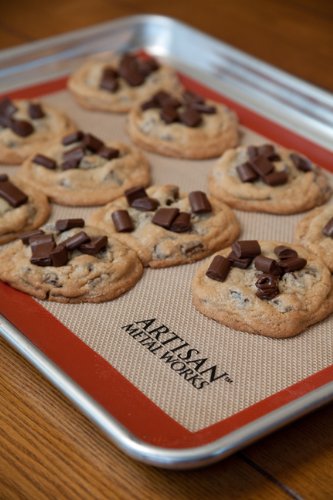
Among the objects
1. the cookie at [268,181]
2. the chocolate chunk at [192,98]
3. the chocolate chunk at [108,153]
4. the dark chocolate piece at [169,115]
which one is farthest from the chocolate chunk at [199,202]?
the chocolate chunk at [192,98]

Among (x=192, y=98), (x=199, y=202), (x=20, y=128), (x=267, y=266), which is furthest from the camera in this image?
(x=192, y=98)

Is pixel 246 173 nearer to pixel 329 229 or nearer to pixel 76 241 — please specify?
pixel 329 229

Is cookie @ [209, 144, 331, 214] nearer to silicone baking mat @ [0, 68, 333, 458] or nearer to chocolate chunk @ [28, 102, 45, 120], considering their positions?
silicone baking mat @ [0, 68, 333, 458]

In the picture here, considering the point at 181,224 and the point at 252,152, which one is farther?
the point at 252,152

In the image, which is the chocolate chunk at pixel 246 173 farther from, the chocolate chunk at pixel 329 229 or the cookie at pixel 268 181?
the chocolate chunk at pixel 329 229

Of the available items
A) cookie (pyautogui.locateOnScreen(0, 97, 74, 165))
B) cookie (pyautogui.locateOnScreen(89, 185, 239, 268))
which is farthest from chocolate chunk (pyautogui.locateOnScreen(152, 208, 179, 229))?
A: cookie (pyautogui.locateOnScreen(0, 97, 74, 165))

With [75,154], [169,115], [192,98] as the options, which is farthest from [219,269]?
[192,98]
